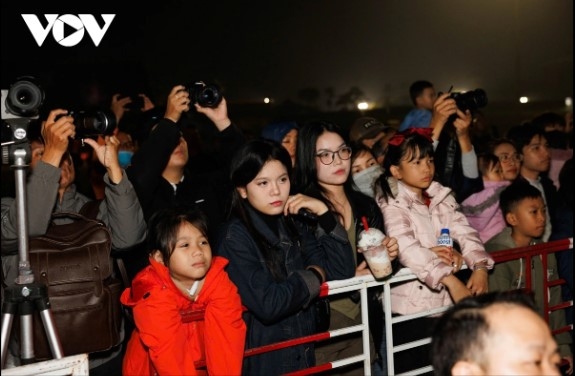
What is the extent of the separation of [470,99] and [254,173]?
5.75 ft

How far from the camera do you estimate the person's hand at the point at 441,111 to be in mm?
4070

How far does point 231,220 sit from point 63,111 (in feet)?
2.90

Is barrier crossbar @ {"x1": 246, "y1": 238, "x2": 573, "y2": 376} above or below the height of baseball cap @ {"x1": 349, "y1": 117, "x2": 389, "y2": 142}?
below

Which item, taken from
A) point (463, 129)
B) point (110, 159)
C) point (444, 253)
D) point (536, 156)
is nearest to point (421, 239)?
point (444, 253)

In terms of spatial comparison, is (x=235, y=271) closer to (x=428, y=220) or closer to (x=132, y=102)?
(x=428, y=220)

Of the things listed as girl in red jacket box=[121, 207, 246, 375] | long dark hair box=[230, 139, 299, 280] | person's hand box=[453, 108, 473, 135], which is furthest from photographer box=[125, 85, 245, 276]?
person's hand box=[453, 108, 473, 135]

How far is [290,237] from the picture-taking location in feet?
10.2

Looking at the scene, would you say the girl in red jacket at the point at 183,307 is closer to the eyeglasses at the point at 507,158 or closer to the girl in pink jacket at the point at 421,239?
the girl in pink jacket at the point at 421,239

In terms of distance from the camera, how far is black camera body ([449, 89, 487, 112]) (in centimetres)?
414

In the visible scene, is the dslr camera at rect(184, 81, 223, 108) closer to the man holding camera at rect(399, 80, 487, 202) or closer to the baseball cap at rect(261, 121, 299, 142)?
the baseball cap at rect(261, 121, 299, 142)

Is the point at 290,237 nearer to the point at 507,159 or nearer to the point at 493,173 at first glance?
the point at 493,173

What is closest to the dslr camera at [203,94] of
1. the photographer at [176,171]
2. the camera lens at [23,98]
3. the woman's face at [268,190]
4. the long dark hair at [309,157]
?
the photographer at [176,171]

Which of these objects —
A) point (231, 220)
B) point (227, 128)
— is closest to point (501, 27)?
point (227, 128)

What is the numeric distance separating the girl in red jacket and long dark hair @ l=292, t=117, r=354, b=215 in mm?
676
